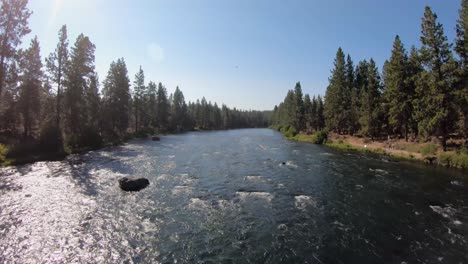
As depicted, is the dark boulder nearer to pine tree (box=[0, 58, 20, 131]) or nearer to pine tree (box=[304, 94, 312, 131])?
pine tree (box=[0, 58, 20, 131])

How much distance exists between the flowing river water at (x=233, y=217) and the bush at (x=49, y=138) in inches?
385

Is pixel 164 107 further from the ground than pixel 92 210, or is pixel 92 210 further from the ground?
pixel 164 107

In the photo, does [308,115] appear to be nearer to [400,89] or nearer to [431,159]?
[400,89]

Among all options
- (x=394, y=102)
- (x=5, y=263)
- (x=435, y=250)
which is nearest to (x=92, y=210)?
(x=5, y=263)

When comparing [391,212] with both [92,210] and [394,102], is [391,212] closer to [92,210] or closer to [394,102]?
[92,210]

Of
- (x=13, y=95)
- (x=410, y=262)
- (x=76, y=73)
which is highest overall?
(x=76, y=73)

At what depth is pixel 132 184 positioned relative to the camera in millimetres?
20656

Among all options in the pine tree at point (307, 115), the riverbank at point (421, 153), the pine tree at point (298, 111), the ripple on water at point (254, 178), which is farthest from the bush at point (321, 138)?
the ripple on water at point (254, 178)

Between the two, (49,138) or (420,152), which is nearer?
(49,138)

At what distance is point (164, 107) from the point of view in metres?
107

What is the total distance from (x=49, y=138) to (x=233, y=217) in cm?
3331

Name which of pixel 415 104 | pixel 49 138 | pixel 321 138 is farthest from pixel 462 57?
pixel 49 138

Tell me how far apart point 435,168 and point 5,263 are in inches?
1463

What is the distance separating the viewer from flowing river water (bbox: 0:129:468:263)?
11.3 m
